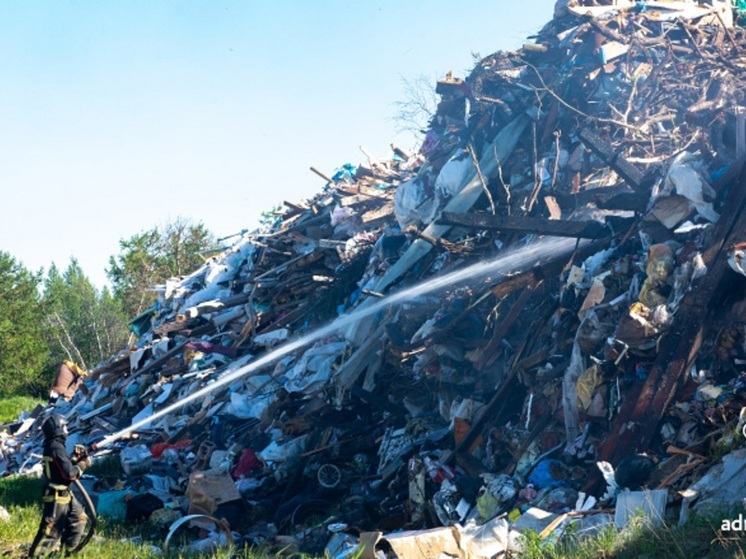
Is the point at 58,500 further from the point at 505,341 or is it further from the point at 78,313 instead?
the point at 78,313

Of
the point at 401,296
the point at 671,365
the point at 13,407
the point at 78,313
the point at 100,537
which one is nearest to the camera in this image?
the point at 671,365

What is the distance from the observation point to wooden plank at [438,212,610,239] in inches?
344

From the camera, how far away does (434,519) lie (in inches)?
295

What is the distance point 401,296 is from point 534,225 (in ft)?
8.06

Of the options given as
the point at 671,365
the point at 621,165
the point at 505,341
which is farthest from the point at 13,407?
the point at 671,365

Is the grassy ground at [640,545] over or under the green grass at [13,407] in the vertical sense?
under

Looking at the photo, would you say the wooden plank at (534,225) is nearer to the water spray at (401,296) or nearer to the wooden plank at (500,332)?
the water spray at (401,296)

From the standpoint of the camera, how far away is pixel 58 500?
731 cm

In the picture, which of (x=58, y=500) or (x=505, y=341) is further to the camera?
(x=505, y=341)

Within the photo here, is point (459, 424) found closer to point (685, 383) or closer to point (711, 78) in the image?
point (685, 383)

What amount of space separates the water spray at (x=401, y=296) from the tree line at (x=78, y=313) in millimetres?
21233

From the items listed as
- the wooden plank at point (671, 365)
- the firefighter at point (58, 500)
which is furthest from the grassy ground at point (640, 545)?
the wooden plank at point (671, 365)

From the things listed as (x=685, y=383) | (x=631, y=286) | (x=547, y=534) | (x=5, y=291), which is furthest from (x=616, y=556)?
(x=5, y=291)

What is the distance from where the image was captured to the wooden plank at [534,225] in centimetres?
875
